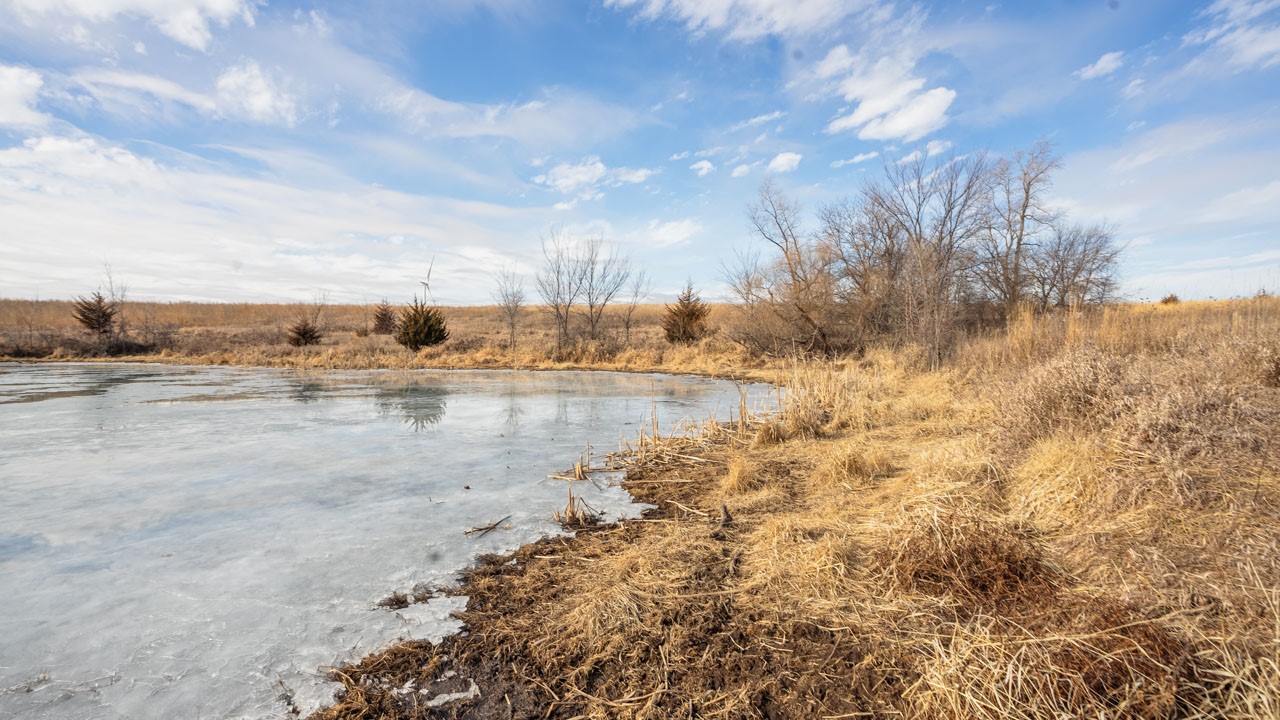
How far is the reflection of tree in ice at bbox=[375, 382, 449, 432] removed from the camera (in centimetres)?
989

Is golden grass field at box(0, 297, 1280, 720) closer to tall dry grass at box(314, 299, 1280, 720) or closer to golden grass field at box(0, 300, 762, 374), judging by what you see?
tall dry grass at box(314, 299, 1280, 720)

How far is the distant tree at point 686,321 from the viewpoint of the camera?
2597 cm

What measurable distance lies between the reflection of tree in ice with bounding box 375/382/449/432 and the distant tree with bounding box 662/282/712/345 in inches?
505

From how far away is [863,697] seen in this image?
95.7 inches

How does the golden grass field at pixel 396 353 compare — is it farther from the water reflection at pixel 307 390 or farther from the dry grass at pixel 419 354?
the water reflection at pixel 307 390

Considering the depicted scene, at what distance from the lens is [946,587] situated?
3.07m

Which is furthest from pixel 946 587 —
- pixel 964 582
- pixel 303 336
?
pixel 303 336

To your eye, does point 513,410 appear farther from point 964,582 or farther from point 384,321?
point 384,321

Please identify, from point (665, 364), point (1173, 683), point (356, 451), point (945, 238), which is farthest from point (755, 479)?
point (945, 238)

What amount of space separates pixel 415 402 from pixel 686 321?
632 inches

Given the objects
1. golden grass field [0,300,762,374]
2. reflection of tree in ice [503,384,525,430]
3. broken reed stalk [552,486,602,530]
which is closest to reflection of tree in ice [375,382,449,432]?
reflection of tree in ice [503,384,525,430]

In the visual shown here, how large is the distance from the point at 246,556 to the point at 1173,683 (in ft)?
16.5

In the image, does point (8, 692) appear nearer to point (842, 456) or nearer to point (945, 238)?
point (842, 456)

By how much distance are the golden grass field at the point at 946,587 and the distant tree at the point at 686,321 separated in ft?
66.4
